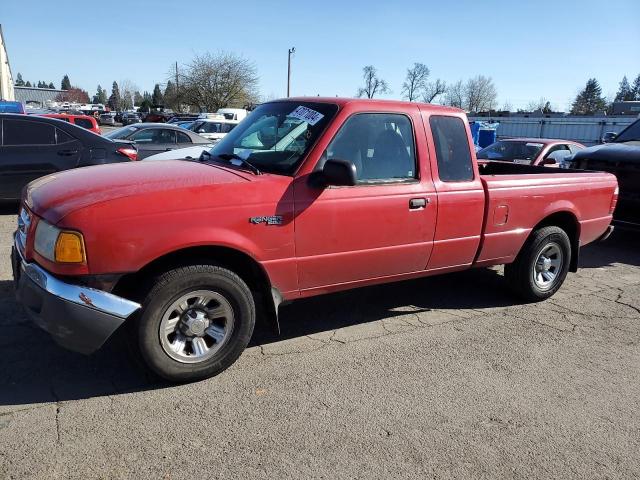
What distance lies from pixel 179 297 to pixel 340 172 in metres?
1.32

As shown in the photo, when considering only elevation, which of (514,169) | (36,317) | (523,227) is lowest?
(36,317)

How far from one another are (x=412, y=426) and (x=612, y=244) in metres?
7.01

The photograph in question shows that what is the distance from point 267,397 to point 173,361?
646 mm

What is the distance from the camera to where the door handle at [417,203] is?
415 cm

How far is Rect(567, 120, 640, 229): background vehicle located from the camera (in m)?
7.65

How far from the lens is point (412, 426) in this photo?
3.12 metres

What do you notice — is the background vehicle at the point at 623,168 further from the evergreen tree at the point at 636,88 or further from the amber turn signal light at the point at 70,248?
the evergreen tree at the point at 636,88

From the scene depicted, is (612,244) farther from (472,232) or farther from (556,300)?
(472,232)

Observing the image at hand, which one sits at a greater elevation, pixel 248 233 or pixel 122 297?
pixel 248 233

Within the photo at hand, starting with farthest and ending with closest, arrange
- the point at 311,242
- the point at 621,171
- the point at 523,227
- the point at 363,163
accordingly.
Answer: the point at 621,171, the point at 523,227, the point at 363,163, the point at 311,242

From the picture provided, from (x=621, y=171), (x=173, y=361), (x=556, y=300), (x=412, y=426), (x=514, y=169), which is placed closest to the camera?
(x=412, y=426)

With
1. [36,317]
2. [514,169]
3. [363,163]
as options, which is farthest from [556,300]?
[36,317]

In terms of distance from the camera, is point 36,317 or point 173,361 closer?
point 36,317

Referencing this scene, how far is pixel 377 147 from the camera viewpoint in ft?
13.5
